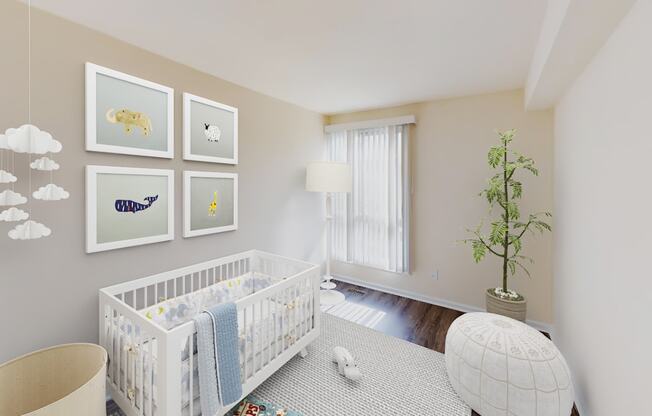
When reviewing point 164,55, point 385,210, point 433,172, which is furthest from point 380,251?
point 164,55

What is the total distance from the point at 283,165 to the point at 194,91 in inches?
47.5

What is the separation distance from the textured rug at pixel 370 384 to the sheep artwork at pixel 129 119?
184cm

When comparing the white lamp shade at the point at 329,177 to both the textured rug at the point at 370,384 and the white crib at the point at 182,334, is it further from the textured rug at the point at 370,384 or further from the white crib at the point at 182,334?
the textured rug at the point at 370,384

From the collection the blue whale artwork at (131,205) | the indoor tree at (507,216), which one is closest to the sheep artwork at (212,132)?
the blue whale artwork at (131,205)

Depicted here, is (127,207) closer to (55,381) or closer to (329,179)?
(55,381)

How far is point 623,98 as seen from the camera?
121 centimetres

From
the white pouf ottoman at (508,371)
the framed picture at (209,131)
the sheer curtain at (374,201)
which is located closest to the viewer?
the white pouf ottoman at (508,371)

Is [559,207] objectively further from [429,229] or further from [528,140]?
[429,229]

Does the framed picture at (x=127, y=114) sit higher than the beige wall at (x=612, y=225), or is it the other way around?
the framed picture at (x=127, y=114)

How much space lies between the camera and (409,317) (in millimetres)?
2877

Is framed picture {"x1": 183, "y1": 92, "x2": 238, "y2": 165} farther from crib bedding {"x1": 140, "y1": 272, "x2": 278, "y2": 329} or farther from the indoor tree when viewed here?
the indoor tree

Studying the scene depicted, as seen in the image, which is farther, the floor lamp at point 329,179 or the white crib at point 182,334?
the floor lamp at point 329,179

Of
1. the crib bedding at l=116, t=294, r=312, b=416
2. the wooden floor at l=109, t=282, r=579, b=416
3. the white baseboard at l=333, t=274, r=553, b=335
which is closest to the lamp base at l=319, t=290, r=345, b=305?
the wooden floor at l=109, t=282, r=579, b=416

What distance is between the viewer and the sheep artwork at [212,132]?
2338 mm
